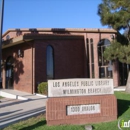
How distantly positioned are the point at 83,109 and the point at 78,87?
679 mm

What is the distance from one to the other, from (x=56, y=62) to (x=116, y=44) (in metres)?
5.38

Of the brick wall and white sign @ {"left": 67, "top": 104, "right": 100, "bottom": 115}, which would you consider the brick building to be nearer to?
the brick wall

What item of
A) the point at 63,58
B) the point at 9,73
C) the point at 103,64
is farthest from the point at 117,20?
the point at 9,73

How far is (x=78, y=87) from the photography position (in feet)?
23.8

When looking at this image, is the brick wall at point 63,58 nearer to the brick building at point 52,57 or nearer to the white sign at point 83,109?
the brick building at point 52,57

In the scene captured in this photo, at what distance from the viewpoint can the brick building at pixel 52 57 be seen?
18328 mm

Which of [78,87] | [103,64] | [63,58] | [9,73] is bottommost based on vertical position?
[78,87]

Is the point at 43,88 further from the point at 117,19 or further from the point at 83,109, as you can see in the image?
the point at 83,109

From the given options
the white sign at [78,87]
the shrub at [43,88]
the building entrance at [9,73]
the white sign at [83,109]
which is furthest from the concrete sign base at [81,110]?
the building entrance at [9,73]

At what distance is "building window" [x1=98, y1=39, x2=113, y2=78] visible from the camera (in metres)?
22.9

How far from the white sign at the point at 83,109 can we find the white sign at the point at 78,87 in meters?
0.37

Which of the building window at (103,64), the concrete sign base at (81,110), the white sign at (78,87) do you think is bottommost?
the concrete sign base at (81,110)

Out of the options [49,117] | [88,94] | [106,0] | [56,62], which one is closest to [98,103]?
[88,94]

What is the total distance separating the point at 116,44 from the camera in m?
16.8
